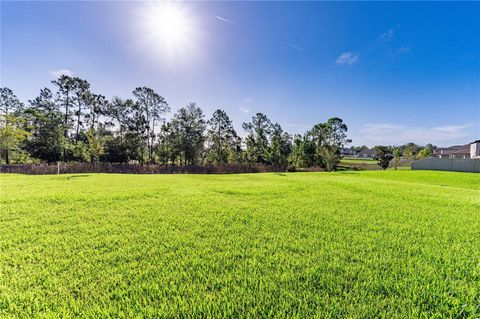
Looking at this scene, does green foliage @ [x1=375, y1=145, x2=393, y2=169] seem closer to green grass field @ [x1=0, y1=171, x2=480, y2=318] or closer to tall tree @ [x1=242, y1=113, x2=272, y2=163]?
tall tree @ [x1=242, y1=113, x2=272, y2=163]

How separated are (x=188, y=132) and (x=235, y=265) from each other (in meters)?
29.4

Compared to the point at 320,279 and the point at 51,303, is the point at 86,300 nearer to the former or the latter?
the point at 51,303

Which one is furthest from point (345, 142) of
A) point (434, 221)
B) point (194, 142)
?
point (434, 221)

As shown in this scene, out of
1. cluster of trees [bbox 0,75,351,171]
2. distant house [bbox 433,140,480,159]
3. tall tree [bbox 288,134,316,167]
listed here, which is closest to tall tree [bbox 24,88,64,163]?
cluster of trees [bbox 0,75,351,171]

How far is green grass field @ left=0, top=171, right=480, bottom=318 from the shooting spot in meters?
1.35

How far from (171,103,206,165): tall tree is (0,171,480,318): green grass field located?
84.1 feet

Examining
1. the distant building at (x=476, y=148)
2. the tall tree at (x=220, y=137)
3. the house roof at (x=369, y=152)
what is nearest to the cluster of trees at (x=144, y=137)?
the tall tree at (x=220, y=137)

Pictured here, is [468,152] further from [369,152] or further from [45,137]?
[45,137]

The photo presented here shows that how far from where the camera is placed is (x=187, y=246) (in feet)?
7.44

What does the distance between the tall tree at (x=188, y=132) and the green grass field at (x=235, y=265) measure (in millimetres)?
25646

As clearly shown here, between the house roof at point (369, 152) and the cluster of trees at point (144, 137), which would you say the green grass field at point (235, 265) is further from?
the house roof at point (369, 152)

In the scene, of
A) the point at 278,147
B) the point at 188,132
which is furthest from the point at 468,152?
the point at 188,132

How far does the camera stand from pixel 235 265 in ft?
6.14

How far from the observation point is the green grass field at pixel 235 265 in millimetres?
1354
